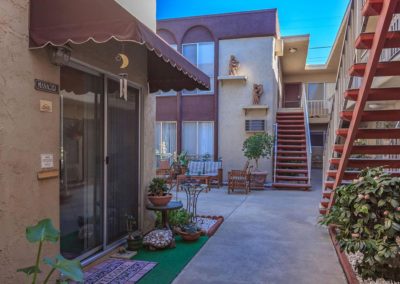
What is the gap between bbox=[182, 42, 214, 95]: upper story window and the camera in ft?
42.1

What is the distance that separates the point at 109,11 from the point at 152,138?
3102 millimetres

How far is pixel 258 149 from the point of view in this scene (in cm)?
1094

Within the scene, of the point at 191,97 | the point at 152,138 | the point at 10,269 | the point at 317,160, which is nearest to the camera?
the point at 10,269

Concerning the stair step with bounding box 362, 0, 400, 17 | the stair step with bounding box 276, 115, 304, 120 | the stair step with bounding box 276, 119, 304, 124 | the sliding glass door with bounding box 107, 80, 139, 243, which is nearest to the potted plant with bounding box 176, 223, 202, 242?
the sliding glass door with bounding box 107, 80, 139, 243

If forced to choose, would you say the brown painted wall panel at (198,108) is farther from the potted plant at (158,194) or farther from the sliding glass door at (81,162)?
the sliding glass door at (81,162)

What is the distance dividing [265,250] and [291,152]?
796cm

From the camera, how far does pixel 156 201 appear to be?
17.4 ft

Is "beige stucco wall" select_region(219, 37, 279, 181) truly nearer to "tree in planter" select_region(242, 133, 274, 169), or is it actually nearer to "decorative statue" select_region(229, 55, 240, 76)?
"decorative statue" select_region(229, 55, 240, 76)

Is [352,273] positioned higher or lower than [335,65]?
lower

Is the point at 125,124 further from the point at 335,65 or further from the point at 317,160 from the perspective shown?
the point at 317,160

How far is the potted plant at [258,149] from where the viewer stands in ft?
36.0

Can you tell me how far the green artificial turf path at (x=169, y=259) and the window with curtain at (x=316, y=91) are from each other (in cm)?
1506

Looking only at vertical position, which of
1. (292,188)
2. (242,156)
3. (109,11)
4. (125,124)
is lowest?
(292,188)

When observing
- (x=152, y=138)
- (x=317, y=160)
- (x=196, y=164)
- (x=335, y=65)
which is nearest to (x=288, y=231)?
(x=152, y=138)
